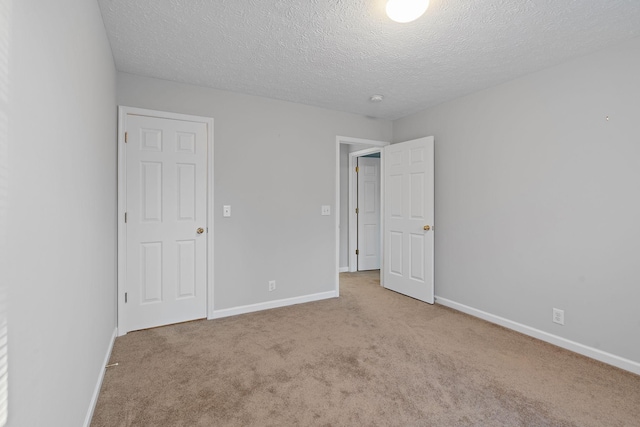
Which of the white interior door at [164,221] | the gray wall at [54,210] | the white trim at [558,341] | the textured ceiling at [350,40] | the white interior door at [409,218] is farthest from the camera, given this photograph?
the white interior door at [409,218]

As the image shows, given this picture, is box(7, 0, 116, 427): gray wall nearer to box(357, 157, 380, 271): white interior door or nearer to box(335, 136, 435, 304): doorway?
box(335, 136, 435, 304): doorway

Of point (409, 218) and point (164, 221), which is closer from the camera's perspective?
point (164, 221)

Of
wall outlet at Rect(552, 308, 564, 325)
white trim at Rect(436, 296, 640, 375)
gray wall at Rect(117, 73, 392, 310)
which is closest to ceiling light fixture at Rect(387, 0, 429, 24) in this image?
gray wall at Rect(117, 73, 392, 310)

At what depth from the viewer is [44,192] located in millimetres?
1022

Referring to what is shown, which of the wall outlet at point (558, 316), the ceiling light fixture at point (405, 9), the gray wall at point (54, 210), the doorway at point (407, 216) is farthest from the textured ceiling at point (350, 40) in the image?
the wall outlet at point (558, 316)

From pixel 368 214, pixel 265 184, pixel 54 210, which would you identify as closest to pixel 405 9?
pixel 54 210

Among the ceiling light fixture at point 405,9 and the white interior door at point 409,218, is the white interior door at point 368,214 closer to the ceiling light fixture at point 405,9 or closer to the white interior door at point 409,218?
the white interior door at point 409,218

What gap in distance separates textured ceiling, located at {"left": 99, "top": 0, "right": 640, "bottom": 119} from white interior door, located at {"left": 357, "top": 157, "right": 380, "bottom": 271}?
2.44 meters

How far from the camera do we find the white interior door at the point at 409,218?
372 centimetres

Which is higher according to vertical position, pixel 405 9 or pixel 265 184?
pixel 405 9

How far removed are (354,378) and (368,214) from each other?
12.1 ft

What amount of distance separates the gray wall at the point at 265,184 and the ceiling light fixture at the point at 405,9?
1.96 meters

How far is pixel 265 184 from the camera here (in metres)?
3.51

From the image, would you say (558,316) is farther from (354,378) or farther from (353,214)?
(353,214)
